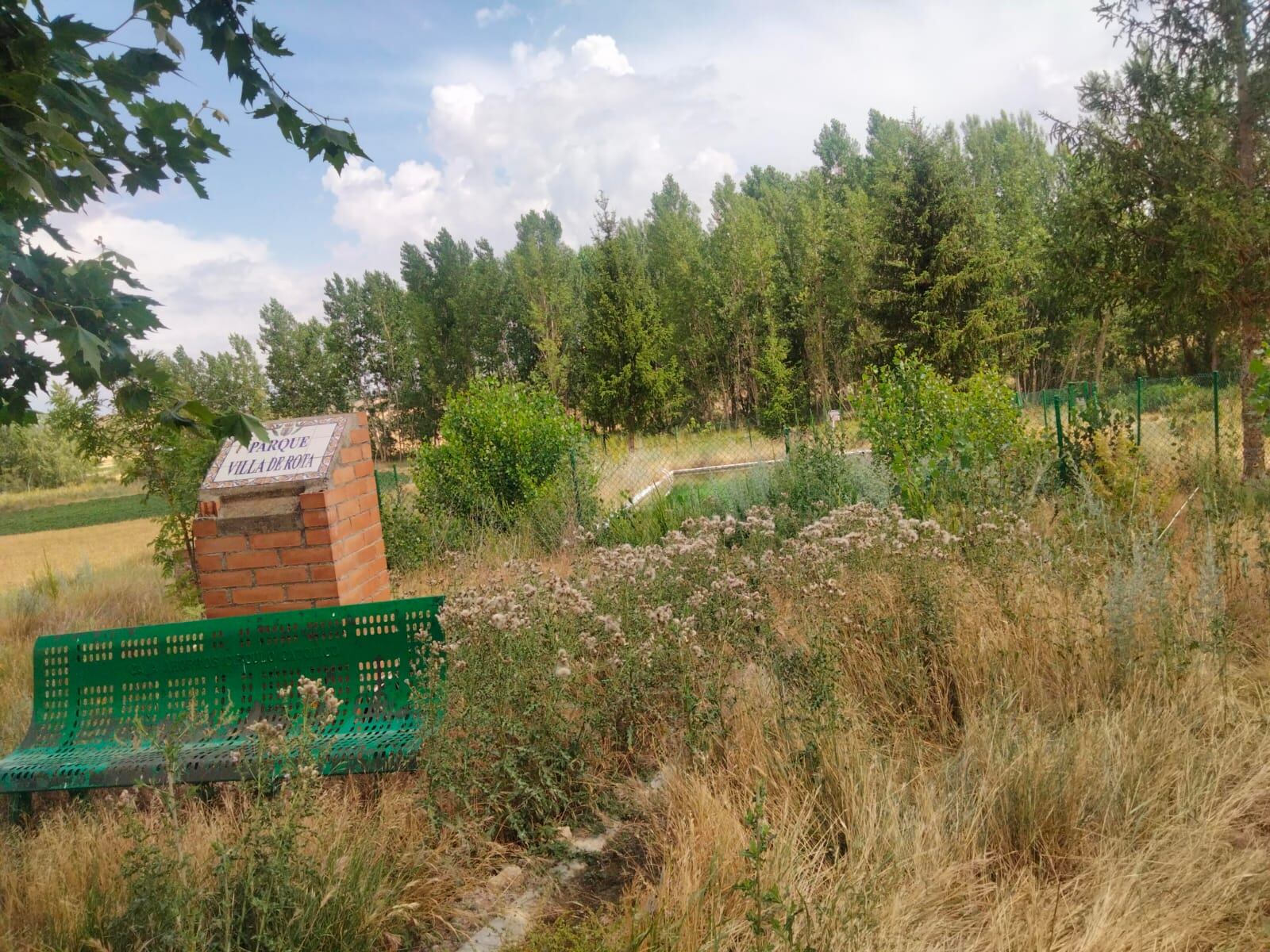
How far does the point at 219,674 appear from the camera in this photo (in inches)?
138

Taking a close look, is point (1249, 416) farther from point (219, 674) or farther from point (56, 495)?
point (56, 495)

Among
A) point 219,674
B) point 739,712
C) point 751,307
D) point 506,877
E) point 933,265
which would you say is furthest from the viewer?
point 751,307

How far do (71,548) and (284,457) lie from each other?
18606 mm

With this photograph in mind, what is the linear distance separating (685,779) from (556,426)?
7297mm

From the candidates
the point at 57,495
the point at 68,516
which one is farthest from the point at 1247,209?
the point at 57,495

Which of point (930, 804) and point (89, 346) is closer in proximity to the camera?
point (89, 346)

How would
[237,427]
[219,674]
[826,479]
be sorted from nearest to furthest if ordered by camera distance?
[237,427]
[219,674]
[826,479]

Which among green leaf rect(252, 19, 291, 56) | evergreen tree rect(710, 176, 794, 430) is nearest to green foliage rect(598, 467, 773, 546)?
green leaf rect(252, 19, 291, 56)

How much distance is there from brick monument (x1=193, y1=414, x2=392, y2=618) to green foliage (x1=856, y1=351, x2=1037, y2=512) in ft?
12.9

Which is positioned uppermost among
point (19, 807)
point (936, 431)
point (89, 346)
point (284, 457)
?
point (89, 346)

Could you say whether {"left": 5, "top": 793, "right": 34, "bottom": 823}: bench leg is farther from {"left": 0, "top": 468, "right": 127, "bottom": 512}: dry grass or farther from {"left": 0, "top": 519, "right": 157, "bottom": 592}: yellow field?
{"left": 0, "top": 468, "right": 127, "bottom": 512}: dry grass

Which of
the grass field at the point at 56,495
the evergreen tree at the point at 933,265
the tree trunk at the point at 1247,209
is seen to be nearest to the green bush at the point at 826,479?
the tree trunk at the point at 1247,209

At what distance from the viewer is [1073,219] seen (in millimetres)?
11336

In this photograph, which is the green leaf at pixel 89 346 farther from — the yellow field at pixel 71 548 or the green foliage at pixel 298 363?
the green foliage at pixel 298 363
